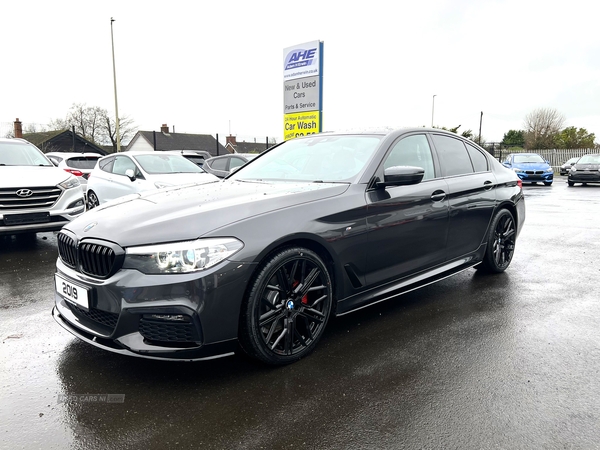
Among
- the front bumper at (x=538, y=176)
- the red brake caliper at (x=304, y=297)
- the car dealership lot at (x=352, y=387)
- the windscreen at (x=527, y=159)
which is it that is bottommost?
the car dealership lot at (x=352, y=387)

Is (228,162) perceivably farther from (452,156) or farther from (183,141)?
(183,141)

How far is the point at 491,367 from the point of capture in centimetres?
304

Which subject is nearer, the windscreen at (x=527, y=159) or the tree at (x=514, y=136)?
the windscreen at (x=527, y=159)

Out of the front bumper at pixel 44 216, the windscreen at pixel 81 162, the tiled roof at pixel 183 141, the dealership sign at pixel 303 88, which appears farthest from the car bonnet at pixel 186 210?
the tiled roof at pixel 183 141

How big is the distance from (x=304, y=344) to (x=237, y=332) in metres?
0.58

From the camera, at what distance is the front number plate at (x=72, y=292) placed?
110 inches

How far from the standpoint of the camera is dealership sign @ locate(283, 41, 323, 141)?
10789 mm

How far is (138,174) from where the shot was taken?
927 centimetres

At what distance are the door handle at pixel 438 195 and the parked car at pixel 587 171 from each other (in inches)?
739

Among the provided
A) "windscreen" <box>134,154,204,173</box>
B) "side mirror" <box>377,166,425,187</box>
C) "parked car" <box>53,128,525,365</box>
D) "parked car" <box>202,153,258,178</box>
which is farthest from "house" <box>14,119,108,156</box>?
"side mirror" <box>377,166,425,187</box>

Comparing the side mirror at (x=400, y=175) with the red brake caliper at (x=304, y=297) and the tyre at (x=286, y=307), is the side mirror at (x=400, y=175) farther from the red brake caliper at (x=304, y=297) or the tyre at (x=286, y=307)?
the red brake caliper at (x=304, y=297)

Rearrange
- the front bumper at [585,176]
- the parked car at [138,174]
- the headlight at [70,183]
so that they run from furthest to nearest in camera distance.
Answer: the front bumper at [585,176] < the parked car at [138,174] < the headlight at [70,183]

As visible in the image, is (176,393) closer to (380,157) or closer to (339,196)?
(339,196)

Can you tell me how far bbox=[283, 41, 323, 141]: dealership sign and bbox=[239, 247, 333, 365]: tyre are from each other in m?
7.98
